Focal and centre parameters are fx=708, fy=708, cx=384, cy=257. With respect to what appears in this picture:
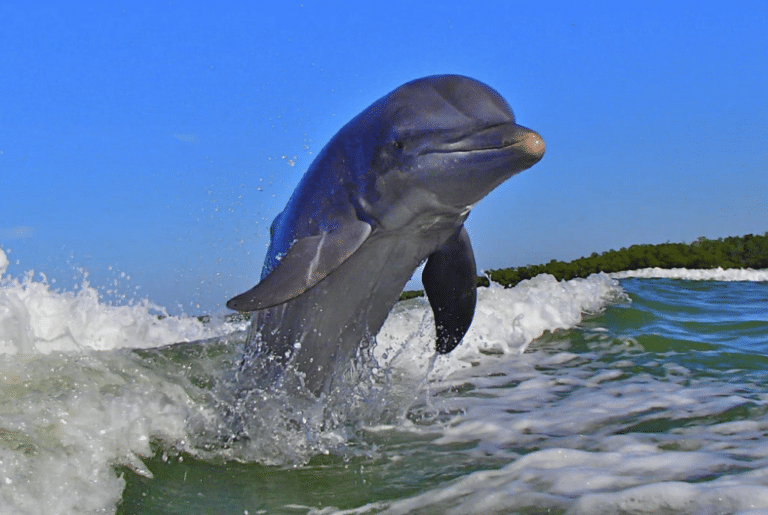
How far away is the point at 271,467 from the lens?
14.8ft

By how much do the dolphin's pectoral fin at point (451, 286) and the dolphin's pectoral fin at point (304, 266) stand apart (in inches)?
38.7

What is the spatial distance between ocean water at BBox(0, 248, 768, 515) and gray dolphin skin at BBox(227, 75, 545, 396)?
0.41 m

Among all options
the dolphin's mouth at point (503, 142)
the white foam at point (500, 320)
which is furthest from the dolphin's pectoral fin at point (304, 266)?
the white foam at point (500, 320)

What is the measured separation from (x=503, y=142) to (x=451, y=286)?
5.65 feet

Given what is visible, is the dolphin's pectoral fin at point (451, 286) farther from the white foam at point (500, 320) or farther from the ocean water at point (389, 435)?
the white foam at point (500, 320)

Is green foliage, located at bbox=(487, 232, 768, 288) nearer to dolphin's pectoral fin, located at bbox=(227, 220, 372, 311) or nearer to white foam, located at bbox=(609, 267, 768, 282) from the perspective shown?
white foam, located at bbox=(609, 267, 768, 282)

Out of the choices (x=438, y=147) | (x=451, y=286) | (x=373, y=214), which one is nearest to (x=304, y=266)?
(x=373, y=214)

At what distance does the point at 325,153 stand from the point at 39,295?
20.5 feet

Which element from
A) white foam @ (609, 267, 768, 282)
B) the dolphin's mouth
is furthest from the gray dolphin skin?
white foam @ (609, 267, 768, 282)

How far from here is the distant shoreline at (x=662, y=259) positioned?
20359 millimetres

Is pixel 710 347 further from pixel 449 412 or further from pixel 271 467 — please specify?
pixel 271 467

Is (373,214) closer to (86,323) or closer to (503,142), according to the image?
(503,142)

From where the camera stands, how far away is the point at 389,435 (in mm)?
5090

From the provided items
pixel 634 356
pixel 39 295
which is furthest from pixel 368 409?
pixel 39 295
